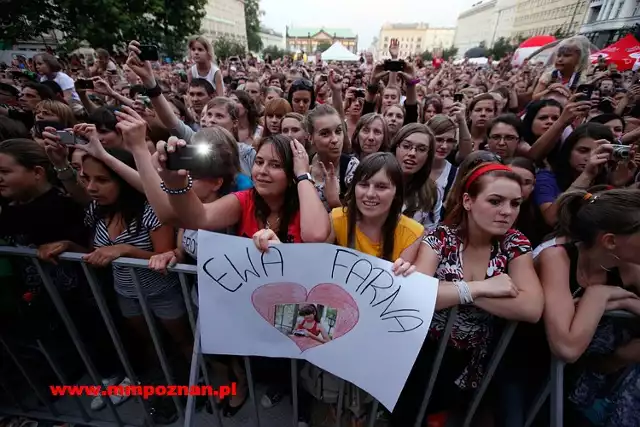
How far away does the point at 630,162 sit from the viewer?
2.61 metres

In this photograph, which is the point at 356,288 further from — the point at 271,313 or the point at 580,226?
the point at 580,226

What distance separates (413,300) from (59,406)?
9.13 ft

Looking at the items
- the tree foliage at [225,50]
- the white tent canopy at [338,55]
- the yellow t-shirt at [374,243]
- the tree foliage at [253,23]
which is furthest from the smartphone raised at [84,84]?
the tree foliage at [253,23]

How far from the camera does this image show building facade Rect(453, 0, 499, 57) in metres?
88.1

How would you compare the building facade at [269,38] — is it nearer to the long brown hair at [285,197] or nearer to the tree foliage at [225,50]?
the tree foliage at [225,50]

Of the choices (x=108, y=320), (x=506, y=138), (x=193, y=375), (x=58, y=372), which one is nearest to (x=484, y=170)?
(x=506, y=138)

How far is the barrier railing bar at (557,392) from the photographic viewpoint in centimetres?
151

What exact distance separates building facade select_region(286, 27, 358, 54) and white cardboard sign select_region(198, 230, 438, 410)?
4807 inches

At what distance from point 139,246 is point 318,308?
1240mm

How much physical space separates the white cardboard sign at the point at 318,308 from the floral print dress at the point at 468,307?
36 cm

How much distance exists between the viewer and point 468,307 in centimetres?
169

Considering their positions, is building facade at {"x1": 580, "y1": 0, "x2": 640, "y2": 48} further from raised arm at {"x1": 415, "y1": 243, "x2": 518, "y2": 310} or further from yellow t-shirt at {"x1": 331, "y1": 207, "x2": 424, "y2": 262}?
raised arm at {"x1": 415, "y1": 243, "x2": 518, "y2": 310}

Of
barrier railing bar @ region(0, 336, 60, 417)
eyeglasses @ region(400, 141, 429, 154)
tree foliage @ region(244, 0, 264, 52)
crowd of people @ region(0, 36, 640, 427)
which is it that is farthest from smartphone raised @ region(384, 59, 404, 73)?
tree foliage @ region(244, 0, 264, 52)

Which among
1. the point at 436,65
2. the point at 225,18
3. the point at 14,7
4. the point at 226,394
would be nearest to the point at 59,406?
the point at 226,394
